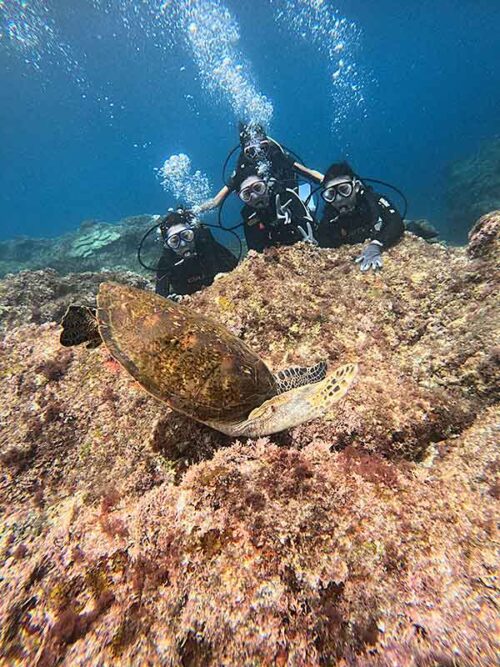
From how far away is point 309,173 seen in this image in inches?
269

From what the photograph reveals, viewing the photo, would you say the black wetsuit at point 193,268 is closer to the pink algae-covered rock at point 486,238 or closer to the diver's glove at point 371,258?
the diver's glove at point 371,258

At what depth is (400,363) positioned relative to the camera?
8.89 ft

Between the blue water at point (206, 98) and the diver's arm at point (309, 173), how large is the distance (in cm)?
1723

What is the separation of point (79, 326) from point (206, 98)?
323 ft

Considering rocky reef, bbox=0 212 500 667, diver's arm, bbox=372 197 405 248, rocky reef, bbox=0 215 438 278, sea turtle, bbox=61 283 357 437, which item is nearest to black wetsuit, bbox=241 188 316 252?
diver's arm, bbox=372 197 405 248

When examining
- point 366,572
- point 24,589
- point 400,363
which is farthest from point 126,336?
point 400,363

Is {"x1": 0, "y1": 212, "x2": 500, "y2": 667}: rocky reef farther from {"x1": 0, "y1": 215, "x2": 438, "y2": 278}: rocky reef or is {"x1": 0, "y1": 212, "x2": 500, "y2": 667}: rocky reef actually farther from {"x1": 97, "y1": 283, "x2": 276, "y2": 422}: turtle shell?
{"x1": 0, "y1": 215, "x2": 438, "y2": 278}: rocky reef

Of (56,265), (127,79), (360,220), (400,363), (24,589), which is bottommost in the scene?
(24,589)

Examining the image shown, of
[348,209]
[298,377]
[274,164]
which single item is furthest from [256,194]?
[298,377]

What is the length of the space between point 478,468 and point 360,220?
4.77 metres

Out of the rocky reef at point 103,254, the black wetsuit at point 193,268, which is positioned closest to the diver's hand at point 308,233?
the black wetsuit at point 193,268

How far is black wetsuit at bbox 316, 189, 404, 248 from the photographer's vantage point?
16.0 feet

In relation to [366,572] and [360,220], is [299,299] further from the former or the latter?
[360,220]

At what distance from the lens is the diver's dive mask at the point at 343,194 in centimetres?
521
